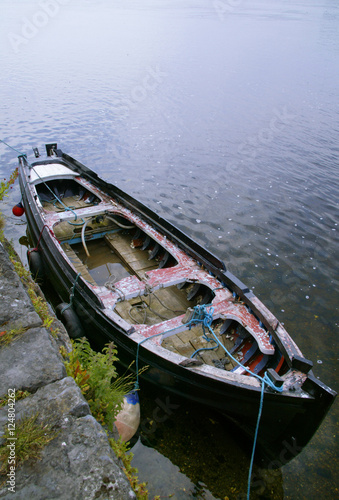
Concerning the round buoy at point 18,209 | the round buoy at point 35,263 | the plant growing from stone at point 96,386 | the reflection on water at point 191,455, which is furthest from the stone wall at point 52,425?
the round buoy at point 18,209

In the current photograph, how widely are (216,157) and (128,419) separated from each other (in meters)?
14.6

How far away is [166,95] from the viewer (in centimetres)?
2570

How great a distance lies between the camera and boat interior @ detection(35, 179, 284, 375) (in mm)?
6246

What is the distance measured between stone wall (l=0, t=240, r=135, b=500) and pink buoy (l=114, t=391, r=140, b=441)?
119 inches

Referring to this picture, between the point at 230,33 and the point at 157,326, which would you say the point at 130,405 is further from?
the point at 230,33

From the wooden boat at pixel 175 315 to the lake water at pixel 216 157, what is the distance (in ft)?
3.72

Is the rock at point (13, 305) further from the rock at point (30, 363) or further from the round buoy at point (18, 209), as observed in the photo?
the round buoy at point (18, 209)

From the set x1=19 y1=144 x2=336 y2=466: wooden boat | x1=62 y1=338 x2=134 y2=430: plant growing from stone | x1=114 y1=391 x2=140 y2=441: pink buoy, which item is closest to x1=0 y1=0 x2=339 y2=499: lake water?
x1=114 y1=391 x2=140 y2=441: pink buoy

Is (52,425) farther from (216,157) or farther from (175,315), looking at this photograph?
(216,157)

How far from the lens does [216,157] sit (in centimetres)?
1742

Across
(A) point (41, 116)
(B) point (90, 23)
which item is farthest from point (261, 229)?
(B) point (90, 23)

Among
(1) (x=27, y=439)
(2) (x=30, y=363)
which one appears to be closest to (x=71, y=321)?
(2) (x=30, y=363)

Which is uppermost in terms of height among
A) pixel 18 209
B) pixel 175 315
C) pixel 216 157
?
pixel 216 157

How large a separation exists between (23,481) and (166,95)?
27.3 meters
